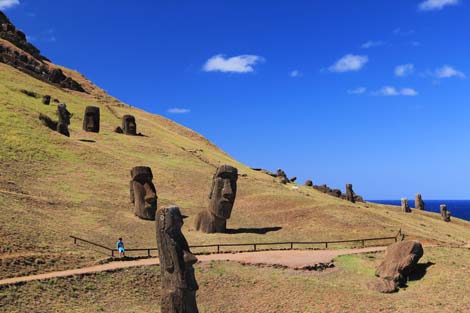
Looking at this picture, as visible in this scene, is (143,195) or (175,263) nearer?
(175,263)

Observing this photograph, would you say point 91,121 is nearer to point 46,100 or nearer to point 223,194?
point 46,100

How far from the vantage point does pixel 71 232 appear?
31.7m

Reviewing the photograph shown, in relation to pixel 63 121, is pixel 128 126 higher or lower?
higher

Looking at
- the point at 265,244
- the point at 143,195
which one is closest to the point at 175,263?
the point at 265,244

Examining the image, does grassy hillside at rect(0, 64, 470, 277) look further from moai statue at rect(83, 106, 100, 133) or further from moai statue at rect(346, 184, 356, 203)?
moai statue at rect(346, 184, 356, 203)

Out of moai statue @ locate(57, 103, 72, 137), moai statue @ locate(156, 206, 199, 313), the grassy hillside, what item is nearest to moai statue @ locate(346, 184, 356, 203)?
the grassy hillside

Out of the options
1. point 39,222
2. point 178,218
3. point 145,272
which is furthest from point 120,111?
point 178,218

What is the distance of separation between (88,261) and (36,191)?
15.1 m

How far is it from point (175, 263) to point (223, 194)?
743 inches

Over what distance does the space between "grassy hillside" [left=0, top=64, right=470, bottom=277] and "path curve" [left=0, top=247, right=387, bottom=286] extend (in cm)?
123

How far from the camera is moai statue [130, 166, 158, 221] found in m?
39.4

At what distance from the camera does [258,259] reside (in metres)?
29.8

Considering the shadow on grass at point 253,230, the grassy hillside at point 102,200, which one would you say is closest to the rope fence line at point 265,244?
the grassy hillside at point 102,200

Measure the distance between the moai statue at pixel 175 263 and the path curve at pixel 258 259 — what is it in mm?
7619
